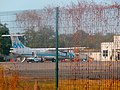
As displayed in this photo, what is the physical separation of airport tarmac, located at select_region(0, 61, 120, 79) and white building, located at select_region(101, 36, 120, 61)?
0.54ft

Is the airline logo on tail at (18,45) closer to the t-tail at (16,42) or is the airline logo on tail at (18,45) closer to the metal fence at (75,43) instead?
the t-tail at (16,42)

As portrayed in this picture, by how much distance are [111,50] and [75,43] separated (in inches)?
40.8

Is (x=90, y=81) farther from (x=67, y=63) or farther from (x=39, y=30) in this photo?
(x=39, y=30)

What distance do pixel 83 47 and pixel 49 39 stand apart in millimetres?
1136

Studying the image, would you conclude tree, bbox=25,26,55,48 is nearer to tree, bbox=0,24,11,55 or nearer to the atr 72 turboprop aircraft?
the atr 72 turboprop aircraft

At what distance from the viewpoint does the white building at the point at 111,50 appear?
30.6ft

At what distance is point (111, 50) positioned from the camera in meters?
9.39

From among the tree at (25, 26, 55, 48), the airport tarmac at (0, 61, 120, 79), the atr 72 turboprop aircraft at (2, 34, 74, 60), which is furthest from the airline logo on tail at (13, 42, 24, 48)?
the airport tarmac at (0, 61, 120, 79)

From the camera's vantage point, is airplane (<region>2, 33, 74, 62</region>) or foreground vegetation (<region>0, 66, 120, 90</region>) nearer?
foreground vegetation (<region>0, 66, 120, 90</region>)

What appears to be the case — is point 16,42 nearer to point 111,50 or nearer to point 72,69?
point 72,69

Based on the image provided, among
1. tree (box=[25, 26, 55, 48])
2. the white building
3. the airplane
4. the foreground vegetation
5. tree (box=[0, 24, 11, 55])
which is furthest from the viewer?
tree (box=[0, 24, 11, 55])

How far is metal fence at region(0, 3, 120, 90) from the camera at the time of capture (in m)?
9.35

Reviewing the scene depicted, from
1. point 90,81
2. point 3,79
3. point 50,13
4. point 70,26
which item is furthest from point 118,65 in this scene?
point 3,79

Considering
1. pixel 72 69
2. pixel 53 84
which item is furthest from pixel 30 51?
pixel 72 69
